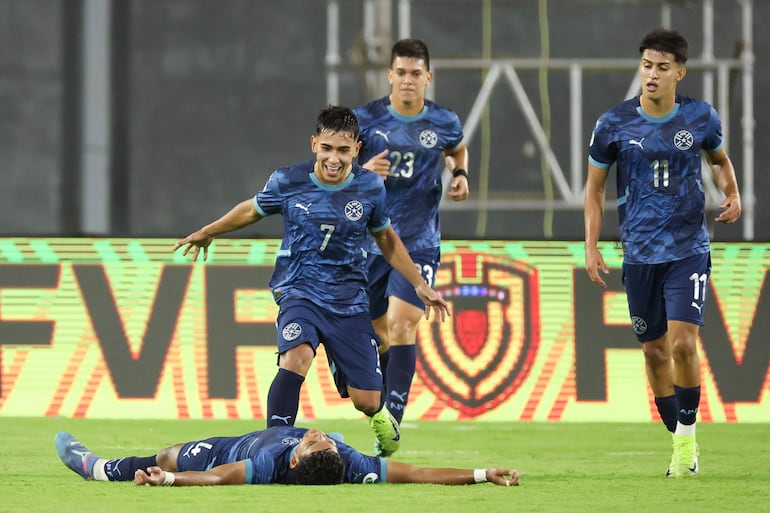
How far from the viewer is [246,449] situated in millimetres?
6449

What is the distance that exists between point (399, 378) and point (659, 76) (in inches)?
85.0

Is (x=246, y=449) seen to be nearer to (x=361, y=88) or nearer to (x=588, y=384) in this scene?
(x=588, y=384)

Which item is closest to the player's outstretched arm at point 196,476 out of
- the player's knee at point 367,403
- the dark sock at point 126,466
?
the dark sock at point 126,466

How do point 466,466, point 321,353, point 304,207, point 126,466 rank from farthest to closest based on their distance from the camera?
1. point 321,353
2. point 466,466
3. point 304,207
4. point 126,466

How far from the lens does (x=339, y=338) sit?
24.0ft

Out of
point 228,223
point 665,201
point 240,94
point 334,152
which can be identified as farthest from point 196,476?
point 240,94

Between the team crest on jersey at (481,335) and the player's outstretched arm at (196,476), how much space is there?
15.5ft

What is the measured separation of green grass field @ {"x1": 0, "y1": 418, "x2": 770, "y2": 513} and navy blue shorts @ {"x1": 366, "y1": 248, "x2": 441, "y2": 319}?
0.85 m

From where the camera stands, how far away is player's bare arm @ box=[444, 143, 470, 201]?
27.8 ft

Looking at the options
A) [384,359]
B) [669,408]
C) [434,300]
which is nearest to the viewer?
[434,300]

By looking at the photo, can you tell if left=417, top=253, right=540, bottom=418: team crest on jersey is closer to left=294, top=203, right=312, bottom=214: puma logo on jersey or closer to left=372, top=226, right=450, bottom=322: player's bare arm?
left=372, top=226, right=450, bottom=322: player's bare arm

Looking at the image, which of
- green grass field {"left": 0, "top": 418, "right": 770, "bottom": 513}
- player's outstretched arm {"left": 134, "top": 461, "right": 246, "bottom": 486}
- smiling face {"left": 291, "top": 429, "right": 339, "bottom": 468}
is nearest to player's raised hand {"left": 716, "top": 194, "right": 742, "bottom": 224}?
green grass field {"left": 0, "top": 418, "right": 770, "bottom": 513}

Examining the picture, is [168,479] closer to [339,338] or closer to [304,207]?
[339,338]

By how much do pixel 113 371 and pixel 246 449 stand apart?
4.69 m
